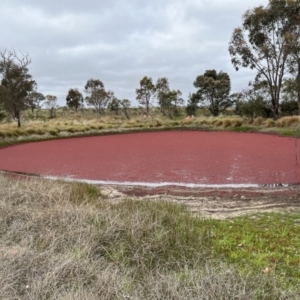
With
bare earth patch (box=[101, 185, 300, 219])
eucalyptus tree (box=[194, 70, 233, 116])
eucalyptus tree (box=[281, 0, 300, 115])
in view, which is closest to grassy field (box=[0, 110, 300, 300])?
bare earth patch (box=[101, 185, 300, 219])

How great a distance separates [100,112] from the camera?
1630 inches

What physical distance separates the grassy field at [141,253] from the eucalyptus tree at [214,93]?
27.6m

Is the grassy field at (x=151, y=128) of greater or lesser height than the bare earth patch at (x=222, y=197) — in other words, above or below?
above

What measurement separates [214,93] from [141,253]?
29.6m

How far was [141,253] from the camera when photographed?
114 inches

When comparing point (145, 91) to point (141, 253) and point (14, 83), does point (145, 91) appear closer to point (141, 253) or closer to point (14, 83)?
point (14, 83)

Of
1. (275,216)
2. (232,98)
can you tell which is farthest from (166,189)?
(232,98)

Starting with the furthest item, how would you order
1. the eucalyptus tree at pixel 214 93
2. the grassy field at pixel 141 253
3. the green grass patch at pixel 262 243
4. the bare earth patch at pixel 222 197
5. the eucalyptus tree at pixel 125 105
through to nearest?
the eucalyptus tree at pixel 125 105, the eucalyptus tree at pixel 214 93, the bare earth patch at pixel 222 197, the green grass patch at pixel 262 243, the grassy field at pixel 141 253

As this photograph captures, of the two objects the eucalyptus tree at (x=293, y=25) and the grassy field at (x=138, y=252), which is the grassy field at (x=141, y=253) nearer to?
the grassy field at (x=138, y=252)

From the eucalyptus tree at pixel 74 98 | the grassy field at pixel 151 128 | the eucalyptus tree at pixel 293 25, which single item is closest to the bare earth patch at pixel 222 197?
the grassy field at pixel 151 128

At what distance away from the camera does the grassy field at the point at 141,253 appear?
2166 mm

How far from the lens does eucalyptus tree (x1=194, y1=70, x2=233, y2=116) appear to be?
30.4 meters

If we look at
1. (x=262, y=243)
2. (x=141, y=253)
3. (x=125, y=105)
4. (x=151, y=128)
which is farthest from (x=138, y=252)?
(x=125, y=105)

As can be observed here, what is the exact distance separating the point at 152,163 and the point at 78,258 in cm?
695
